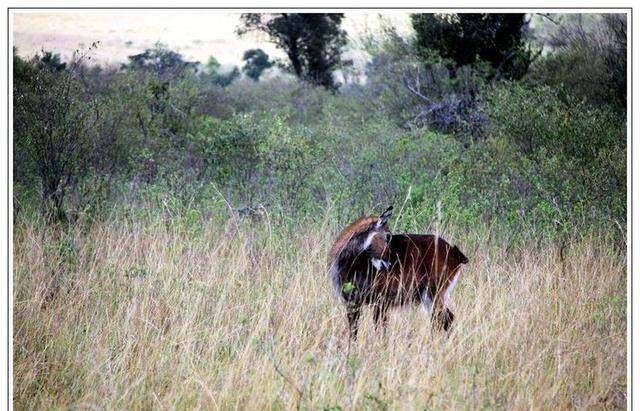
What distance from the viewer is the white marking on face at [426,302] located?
16.4 feet

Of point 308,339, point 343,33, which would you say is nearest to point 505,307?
point 308,339

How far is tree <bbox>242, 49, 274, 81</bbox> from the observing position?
93.7 feet

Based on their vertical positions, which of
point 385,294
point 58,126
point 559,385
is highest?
point 58,126

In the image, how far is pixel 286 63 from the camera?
24.4 m

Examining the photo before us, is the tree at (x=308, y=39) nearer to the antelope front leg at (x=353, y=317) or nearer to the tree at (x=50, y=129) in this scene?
the tree at (x=50, y=129)

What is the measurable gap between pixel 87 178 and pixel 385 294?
14.7 ft

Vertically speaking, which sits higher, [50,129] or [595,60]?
[595,60]

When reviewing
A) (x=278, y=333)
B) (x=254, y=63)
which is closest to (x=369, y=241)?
(x=278, y=333)

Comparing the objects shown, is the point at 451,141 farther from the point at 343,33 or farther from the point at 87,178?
the point at 343,33

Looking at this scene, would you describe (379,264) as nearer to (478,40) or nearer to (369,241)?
(369,241)

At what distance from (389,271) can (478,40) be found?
34.8 feet

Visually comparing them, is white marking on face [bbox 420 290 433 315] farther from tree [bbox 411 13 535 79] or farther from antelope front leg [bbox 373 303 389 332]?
tree [bbox 411 13 535 79]

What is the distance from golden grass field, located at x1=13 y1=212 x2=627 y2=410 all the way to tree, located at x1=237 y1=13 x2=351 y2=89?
16377mm

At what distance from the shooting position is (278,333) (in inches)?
192
